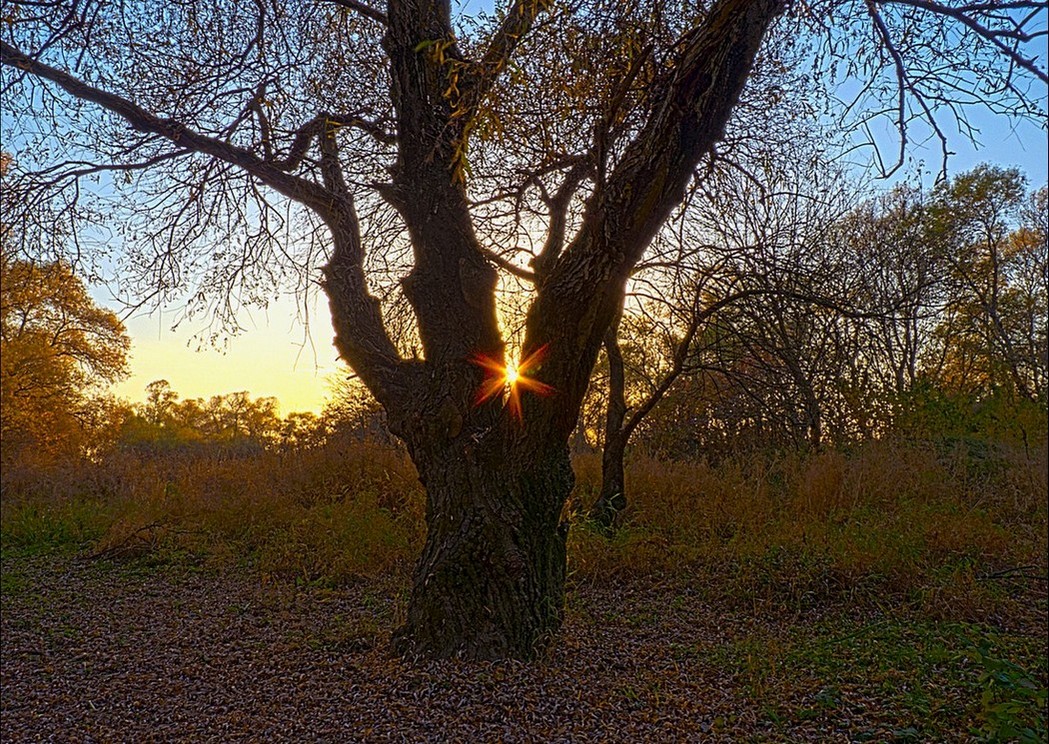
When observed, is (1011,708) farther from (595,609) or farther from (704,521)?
(704,521)

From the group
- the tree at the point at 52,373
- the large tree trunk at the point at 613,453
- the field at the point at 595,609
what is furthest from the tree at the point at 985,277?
the tree at the point at 52,373

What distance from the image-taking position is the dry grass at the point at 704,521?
17.4 feet

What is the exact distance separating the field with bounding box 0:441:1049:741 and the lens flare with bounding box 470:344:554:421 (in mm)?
1383

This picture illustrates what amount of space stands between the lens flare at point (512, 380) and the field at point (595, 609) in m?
1.38

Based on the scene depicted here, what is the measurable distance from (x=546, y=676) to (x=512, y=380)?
152 cm

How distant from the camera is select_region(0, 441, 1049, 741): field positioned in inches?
125

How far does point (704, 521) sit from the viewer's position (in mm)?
6719

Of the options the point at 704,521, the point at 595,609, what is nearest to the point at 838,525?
the point at 704,521

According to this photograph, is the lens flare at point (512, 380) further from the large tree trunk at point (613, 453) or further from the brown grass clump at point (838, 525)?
the large tree trunk at point (613, 453)

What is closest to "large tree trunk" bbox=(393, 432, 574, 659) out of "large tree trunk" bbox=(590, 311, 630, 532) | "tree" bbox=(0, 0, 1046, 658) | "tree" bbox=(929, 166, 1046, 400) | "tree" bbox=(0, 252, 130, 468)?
"tree" bbox=(0, 0, 1046, 658)

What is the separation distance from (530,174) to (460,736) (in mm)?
3935

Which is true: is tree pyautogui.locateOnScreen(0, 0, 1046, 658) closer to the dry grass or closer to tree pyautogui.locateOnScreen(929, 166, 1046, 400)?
the dry grass

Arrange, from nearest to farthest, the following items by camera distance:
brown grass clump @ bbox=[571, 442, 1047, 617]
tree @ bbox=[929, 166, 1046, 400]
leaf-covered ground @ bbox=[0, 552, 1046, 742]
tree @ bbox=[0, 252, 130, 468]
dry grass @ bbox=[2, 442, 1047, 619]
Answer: leaf-covered ground @ bbox=[0, 552, 1046, 742] → brown grass clump @ bbox=[571, 442, 1047, 617] → dry grass @ bbox=[2, 442, 1047, 619] → tree @ bbox=[929, 166, 1046, 400] → tree @ bbox=[0, 252, 130, 468]

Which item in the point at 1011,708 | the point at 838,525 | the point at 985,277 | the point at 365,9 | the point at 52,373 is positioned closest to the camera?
the point at 1011,708
